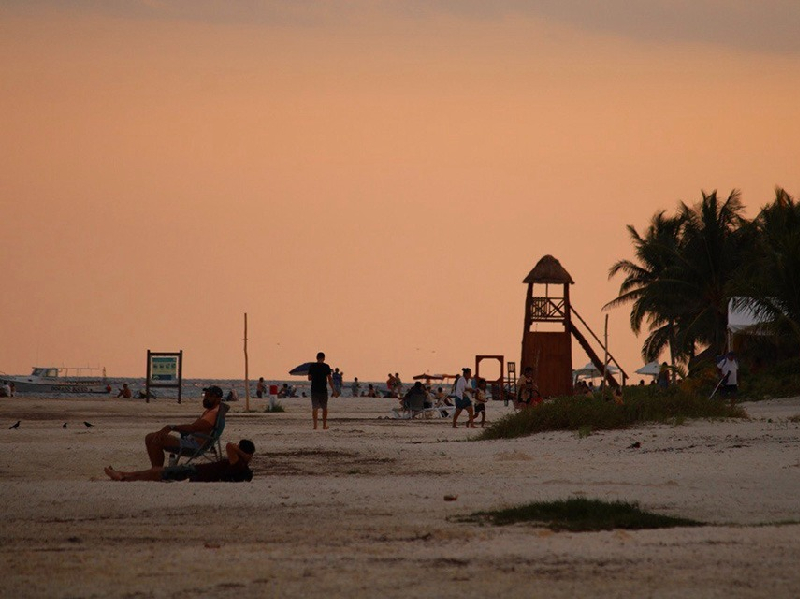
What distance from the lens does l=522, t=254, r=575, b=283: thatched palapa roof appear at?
48875 millimetres

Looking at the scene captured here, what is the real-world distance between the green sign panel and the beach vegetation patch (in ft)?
129

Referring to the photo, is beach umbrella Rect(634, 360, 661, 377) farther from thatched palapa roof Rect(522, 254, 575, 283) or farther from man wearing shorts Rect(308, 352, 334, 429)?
man wearing shorts Rect(308, 352, 334, 429)

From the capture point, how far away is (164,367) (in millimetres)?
49656

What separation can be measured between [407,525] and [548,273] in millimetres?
39280

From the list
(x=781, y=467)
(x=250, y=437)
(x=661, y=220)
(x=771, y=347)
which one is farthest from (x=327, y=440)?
(x=661, y=220)

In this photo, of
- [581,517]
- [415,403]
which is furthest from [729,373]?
[581,517]

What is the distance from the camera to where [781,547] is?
8.44m

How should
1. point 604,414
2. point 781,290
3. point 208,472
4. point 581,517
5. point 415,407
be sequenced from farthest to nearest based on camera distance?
point 415,407 < point 781,290 < point 604,414 < point 208,472 < point 581,517

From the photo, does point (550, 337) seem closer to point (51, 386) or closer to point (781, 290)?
point (781, 290)

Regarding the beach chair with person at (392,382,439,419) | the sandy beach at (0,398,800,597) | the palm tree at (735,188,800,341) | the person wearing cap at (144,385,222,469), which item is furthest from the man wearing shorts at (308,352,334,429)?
the palm tree at (735,188,800,341)

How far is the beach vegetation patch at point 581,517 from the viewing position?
32.3ft

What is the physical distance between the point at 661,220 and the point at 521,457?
149 ft

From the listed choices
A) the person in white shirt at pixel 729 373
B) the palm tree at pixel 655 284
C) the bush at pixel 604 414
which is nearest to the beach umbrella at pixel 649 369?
the palm tree at pixel 655 284

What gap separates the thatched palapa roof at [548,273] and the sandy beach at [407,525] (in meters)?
29.4
